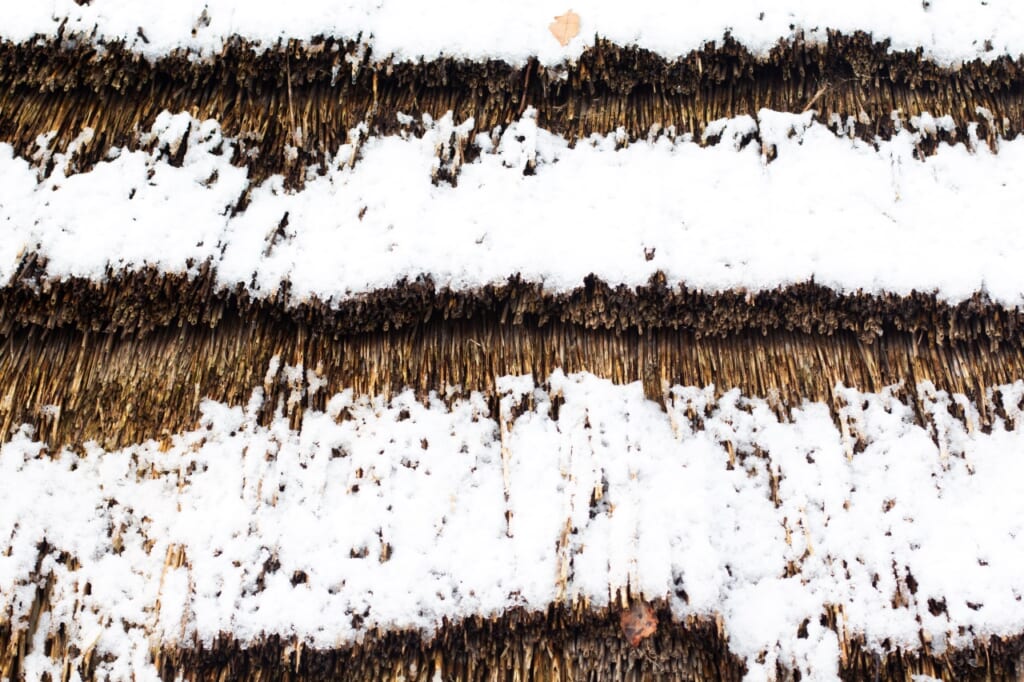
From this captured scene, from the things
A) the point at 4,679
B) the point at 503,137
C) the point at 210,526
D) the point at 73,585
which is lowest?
the point at 4,679

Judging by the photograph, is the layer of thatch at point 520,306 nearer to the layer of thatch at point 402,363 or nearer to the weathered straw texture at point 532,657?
the layer of thatch at point 402,363

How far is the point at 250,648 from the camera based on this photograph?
5.23 ft

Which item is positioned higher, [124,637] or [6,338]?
[6,338]

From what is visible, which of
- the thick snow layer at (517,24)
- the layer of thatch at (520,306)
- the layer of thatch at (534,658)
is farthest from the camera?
the thick snow layer at (517,24)

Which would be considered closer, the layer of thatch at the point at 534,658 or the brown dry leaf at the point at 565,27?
the layer of thatch at the point at 534,658

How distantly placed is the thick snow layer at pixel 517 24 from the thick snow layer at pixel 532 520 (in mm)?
954

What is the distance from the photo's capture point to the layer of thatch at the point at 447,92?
186 cm

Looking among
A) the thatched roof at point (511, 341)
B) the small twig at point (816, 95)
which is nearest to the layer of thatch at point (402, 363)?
the thatched roof at point (511, 341)

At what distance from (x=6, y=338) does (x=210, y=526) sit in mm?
824

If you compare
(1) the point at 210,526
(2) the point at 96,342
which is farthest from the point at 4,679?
(2) the point at 96,342

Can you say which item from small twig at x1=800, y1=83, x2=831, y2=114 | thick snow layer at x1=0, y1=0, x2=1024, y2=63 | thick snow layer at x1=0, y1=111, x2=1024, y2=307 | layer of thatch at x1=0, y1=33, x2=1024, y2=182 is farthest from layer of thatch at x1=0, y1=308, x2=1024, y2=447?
thick snow layer at x1=0, y1=0, x2=1024, y2=63

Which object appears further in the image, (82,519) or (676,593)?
(82,519)

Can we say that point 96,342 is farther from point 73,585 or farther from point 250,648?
point 250,648

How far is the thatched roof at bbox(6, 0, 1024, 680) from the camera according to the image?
1.63 m
